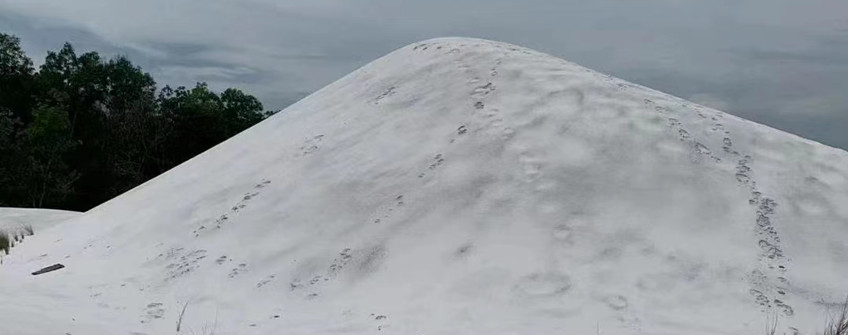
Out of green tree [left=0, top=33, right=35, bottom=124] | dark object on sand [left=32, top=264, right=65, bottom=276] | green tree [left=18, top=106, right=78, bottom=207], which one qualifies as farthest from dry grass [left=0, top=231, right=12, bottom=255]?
green tree [left=0, top=33, right=35, bottom=124]

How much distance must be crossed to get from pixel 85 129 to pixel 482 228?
41997 mm

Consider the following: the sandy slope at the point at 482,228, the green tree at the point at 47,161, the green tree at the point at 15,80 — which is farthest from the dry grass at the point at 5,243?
the green tree at the point at 15,80

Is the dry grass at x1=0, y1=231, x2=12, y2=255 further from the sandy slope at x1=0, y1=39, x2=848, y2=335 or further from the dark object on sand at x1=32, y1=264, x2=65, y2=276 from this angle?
the dark object on sand at x1=32, y1=264, x2=65, y2=276

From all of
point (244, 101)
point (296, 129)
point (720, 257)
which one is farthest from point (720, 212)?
point (244, 101)

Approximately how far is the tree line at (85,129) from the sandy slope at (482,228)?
29.7 m

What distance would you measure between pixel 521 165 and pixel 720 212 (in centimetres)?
236

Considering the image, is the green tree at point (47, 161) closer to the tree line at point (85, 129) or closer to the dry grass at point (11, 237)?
the tree line at point (85, 129)

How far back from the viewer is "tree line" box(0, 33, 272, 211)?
38.6m

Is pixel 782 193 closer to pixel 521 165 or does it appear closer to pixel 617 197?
pixel 617 197

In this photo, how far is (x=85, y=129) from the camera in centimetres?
4488

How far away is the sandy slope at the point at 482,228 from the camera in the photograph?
702cm

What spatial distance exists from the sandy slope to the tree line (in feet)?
97.3

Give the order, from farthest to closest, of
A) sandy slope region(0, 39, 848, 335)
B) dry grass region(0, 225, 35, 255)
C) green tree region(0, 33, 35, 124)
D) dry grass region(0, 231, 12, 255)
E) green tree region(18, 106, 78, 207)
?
green tree region(0, 33, 35, 124)
green tree region(18, 106, 78, 207)
dry grass region(0, 225, 35, 255)
dry grass region(0, 231, 12, 255)
sandy slope region(0, 39, 848, 335)

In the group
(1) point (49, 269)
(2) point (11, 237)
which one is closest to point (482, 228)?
(1) point (49, 269)
